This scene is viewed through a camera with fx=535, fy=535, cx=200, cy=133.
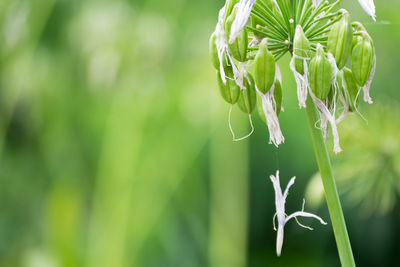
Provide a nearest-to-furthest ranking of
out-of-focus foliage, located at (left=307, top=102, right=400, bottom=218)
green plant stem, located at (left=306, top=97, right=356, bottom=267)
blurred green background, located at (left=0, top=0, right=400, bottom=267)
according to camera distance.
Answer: green plant stem, located at (left=306, top=97, right=356, bottom=267), out-of-focus foliage, located at (left=307, top=102, right=400, bottom=218), blurred green background, located at (left=0, top=0, right=400, bottom=267)

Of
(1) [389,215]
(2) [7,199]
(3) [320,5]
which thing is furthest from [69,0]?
(3) [320,5]

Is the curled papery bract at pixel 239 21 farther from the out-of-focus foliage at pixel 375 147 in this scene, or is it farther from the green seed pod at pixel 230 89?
the out-of-focus foliage at pixel 375 147

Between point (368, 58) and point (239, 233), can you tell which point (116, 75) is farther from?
point (368, 58)

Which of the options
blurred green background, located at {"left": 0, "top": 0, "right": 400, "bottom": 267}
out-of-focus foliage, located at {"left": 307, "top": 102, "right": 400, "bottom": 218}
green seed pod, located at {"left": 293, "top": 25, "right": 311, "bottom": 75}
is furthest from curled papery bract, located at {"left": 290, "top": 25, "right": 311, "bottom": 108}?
blurred green background, located at {"left": 0, "top": 0, "right": 400, "bottom": 267}

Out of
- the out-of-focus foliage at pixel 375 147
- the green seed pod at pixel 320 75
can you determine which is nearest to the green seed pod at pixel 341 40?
the green seed pod at pixel 320 75

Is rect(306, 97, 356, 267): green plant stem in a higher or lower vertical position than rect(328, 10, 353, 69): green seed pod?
lower

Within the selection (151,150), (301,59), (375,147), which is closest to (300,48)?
(301,59)

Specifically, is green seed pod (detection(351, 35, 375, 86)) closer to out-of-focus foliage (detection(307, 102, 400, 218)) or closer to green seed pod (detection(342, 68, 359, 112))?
green seed pod (detection(342, 68, 359, 112))
